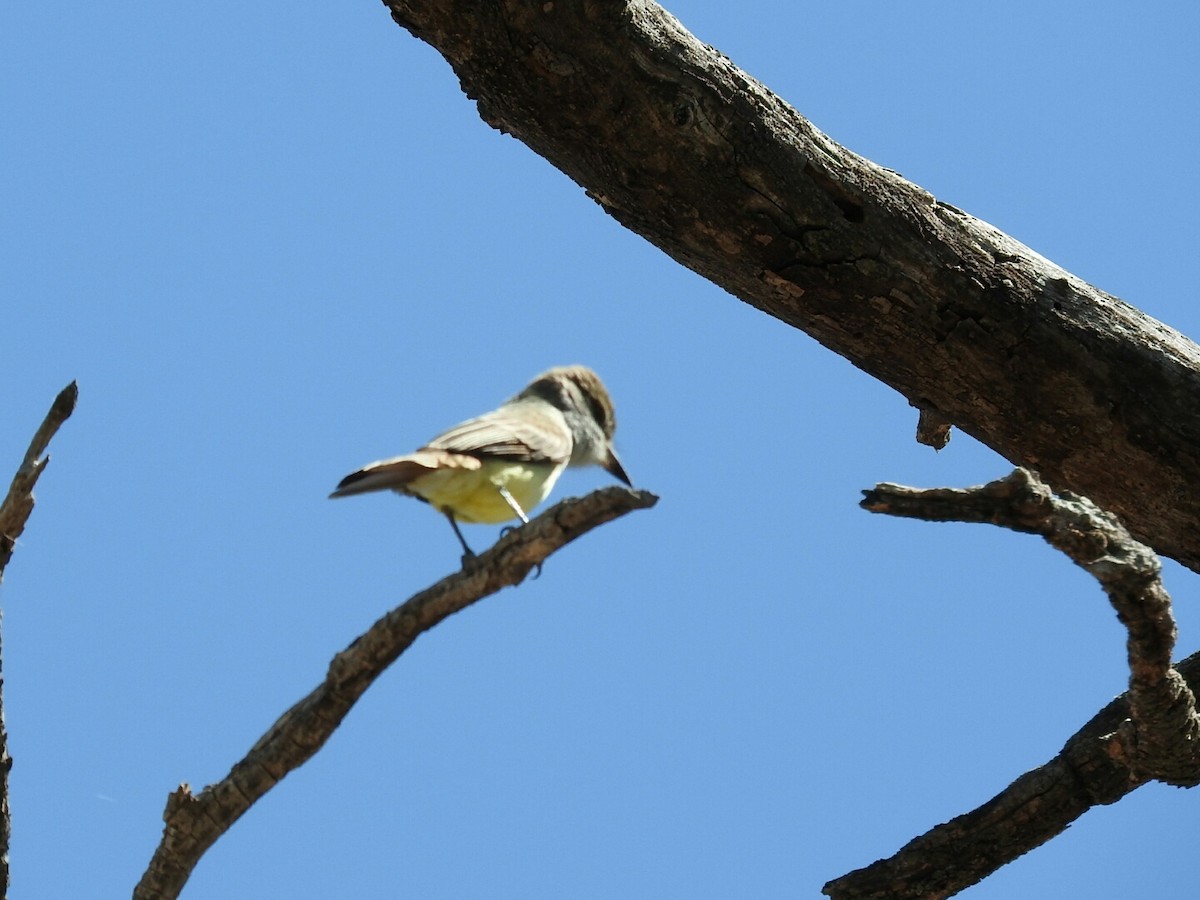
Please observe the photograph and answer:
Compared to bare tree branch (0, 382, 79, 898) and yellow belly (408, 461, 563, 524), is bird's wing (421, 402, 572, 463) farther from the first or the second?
bare tree branch (0, 382, 79, 898)

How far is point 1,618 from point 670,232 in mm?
2182

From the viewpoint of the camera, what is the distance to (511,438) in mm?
6938

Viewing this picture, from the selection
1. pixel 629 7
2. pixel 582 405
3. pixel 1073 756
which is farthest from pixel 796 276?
pixel 582 405

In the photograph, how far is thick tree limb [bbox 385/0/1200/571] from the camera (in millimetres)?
3611

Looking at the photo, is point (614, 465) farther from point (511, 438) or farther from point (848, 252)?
point (848, 252)

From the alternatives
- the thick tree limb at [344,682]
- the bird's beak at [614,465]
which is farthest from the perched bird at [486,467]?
the thick tree limb at [344,682]

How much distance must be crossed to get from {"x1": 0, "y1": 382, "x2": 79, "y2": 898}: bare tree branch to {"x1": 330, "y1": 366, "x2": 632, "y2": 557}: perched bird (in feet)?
6.53

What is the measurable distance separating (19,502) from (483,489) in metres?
3.42

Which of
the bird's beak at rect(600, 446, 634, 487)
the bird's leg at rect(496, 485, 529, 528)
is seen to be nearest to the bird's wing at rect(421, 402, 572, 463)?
the bird's leg at rect(496, 485, 529, 528)

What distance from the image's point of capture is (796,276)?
3.85 metres

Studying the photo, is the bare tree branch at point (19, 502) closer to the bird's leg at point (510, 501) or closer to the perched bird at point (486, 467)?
the perched bird at point (486, 467)

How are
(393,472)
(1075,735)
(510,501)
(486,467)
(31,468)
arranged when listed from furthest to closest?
(486,467) → (510,501) → (393,472) → (1075,735) → (31,468)

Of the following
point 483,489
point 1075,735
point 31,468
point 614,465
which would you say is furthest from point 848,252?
point 614,465

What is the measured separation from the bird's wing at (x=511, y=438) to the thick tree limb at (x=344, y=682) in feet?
10.7
